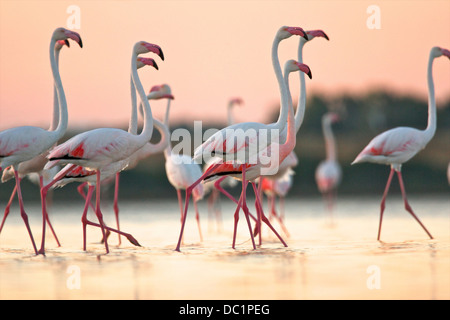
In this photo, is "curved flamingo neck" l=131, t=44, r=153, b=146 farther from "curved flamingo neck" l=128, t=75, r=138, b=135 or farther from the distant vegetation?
the distant vegetation

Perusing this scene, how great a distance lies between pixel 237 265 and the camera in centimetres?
753

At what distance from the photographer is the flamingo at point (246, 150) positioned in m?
8.67

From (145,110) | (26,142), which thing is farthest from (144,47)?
(26,142)

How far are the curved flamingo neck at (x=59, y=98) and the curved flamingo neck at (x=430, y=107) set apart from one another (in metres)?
4.94

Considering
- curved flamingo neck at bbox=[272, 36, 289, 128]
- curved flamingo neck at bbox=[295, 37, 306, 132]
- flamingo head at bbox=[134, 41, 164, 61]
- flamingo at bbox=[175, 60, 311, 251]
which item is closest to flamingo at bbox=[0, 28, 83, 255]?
flamingo head at bbox=[134, 41, 164, 61]

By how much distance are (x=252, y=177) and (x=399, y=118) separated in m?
32.4

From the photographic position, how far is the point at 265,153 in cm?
920

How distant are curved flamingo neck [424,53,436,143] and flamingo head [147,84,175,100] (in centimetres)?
366

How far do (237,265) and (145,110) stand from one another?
265 centimetres

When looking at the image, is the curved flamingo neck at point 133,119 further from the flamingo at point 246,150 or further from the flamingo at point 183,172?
the flamingo at point 183,172

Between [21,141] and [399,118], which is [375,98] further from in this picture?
[21,141]

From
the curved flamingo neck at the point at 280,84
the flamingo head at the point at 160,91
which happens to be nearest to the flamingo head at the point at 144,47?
the flamingo head at the point at 160,91
